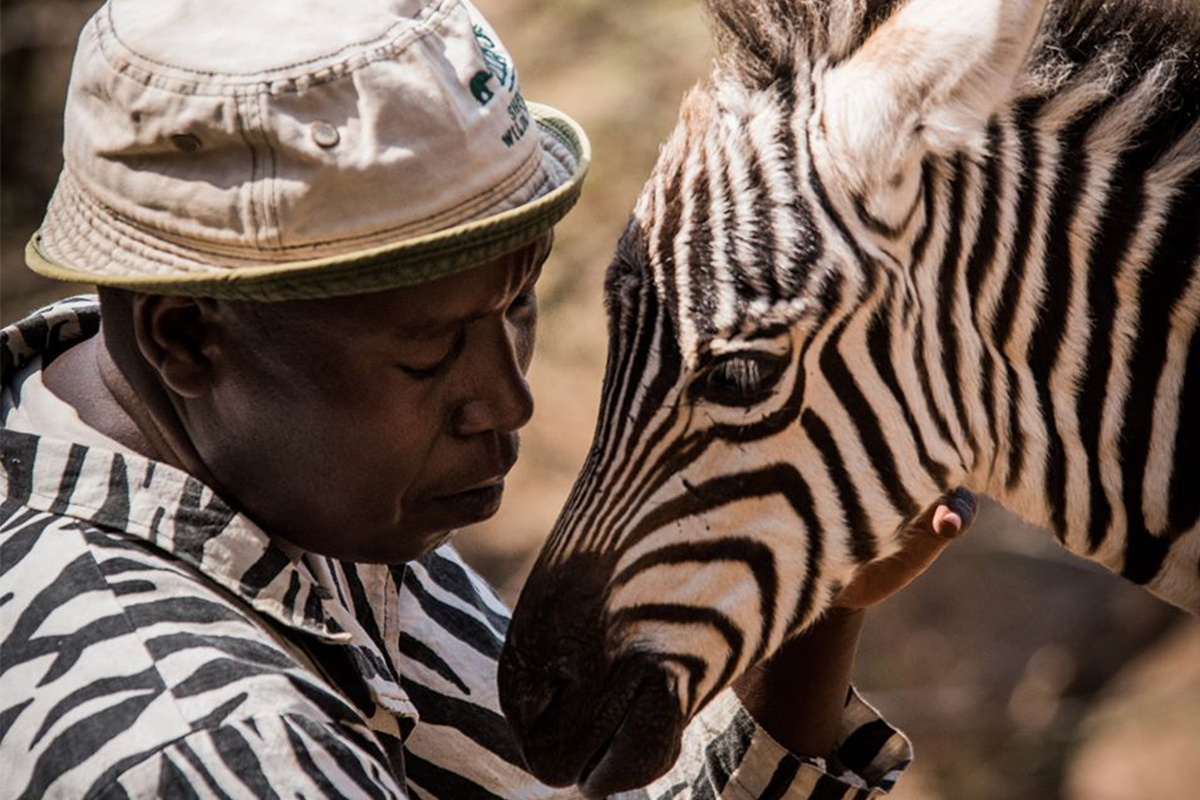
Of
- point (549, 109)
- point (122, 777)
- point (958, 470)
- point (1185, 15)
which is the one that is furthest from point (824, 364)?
point (122, 777)

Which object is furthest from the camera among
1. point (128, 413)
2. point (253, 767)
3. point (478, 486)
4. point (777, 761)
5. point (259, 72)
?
point (777, 761)

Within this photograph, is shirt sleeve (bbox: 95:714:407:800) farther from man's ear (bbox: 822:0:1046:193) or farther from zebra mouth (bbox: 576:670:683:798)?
man's ear (bbox: 822:0:1046:193)

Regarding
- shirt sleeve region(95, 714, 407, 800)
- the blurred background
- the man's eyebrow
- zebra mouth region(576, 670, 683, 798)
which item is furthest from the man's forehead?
the blurred background

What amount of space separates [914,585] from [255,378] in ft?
21.5

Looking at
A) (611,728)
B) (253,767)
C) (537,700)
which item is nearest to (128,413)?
(253,767)

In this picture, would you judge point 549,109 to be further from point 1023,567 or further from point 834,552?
Result: point 1023,567

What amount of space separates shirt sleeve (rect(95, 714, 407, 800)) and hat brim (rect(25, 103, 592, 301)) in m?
0.50

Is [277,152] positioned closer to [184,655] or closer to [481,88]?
[481,88]

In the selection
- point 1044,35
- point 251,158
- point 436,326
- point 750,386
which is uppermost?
point 1044,35

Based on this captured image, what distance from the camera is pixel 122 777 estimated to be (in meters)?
1.67

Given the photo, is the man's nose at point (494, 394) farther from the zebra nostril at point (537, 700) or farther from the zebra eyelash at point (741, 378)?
the zebra nostril at point (537, 700)

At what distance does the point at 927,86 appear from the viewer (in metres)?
2.19

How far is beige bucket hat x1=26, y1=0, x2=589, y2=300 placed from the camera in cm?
181

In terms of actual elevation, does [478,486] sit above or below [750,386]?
below
